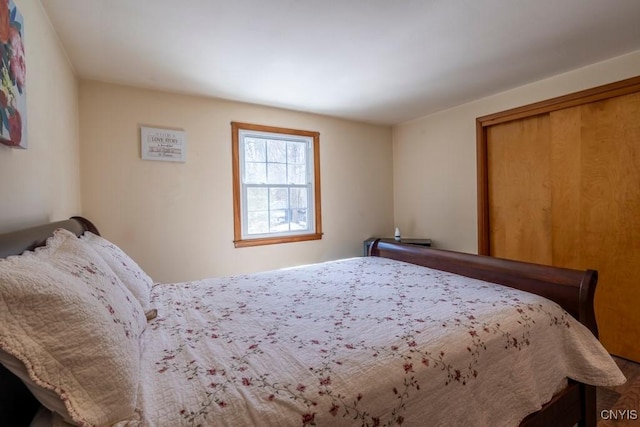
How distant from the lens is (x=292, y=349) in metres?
1.01

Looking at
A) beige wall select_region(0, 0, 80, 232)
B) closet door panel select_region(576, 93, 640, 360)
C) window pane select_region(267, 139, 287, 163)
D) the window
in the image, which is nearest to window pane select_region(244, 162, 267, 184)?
the window

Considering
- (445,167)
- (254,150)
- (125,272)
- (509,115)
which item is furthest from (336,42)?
(445,167)

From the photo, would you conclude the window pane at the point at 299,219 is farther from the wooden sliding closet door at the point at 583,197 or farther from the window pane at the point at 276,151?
the wooden sliding closet door at the point at 583,197

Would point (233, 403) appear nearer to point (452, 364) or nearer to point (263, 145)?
point (452, 364)

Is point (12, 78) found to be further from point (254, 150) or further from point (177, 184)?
point (254, 150)

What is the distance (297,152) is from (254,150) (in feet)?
1.77

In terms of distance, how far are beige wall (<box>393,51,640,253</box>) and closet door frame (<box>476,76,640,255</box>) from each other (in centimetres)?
6

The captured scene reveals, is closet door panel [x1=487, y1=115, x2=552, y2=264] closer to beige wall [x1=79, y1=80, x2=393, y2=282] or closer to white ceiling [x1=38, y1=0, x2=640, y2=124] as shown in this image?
white ceiling [x1=38, y1=0, x2=640, y2=124]

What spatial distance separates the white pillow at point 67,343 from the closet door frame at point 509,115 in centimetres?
330

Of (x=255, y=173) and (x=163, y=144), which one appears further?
(x=255, y=173)

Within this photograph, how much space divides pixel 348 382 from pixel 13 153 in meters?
1.64

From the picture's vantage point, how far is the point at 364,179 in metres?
3.96

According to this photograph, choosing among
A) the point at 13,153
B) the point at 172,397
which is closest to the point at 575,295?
the point at 172,397

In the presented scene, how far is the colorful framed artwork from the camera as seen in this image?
1.09m
